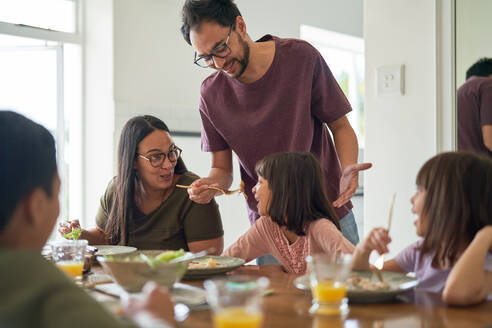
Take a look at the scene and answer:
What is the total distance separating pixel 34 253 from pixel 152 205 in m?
1.54

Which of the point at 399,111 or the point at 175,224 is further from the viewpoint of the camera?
the point at 399,111

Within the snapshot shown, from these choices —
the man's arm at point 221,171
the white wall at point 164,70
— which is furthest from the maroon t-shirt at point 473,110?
the white wall at point 164,70

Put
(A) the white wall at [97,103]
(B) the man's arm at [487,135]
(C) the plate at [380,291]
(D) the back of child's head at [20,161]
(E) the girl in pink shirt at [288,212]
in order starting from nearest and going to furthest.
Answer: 1. (D) the back of child's head at [20,161]
2. (C) the plate at [380,291]
3. (E) the girl in pink shirt at [288,212]
4. (B) the man's arm at [487,135]
5. (A) the white wall at [97,103]

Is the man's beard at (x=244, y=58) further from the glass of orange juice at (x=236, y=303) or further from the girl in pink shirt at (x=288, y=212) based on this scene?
the glass of orange juice at (x=236, y=303)

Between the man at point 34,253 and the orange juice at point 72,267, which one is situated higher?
the man at point 34,253

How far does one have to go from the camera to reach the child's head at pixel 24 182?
924mm

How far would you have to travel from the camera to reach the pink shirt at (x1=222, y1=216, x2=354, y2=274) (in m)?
1.91

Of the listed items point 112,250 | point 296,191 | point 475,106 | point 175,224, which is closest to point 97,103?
point 175,224

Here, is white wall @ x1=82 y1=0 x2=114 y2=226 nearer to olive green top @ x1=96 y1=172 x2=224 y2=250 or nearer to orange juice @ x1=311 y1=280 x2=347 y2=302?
olive green top @ x1=96 y1=172 x2=224 y2=250

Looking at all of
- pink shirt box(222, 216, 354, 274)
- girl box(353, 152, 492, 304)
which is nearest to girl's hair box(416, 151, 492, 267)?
girl box(353, 152, 492, 304)

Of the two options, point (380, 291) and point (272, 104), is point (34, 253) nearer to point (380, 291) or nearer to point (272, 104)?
point (380, 291)

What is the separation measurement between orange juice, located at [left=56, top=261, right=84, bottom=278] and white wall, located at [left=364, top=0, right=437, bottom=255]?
1886 millimetres

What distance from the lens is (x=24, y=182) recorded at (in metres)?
0.94

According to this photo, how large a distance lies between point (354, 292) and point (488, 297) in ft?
1.26
